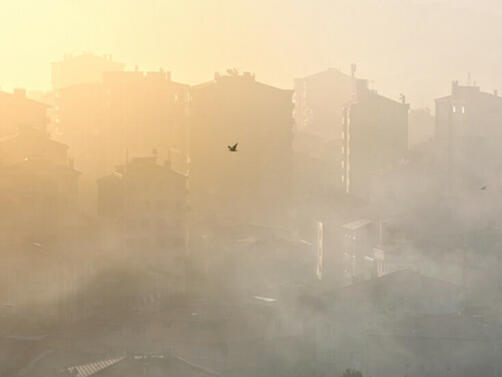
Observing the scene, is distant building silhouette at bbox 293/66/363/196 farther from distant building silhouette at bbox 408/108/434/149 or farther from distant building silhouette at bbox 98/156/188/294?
distant building silhouette at bbox 98/156/188/294

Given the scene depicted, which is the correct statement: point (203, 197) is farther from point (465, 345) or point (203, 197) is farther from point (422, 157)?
point (465, 345)

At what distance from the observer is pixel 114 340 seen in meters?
24.8

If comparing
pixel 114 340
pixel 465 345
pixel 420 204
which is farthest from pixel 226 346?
pixel 420 204

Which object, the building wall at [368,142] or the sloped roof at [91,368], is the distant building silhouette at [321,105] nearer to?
the building wall at [368,142]

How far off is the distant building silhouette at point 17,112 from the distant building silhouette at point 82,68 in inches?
834

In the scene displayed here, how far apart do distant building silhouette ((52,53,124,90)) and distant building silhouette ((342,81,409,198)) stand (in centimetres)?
2125

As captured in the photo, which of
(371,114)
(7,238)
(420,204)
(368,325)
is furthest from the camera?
(371,114)

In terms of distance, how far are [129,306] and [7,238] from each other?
470 centimetres

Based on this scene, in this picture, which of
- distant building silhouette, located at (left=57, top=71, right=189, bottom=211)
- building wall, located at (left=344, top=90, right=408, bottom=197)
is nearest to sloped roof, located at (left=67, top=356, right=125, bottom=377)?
distant building silhouette, located at (left=57, top=71, right=189, bottom=211)

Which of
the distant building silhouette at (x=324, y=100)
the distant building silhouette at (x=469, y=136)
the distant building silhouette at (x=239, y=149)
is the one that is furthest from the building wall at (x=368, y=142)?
the distant building silhouette at (x=324, y=100)

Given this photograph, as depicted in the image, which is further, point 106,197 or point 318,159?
point 318,159

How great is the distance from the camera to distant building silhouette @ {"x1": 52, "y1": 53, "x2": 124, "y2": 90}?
2322 inches

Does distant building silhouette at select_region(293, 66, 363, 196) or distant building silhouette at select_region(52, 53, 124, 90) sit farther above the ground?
distant building silhouette at select_region(52, 53, 124, 90)

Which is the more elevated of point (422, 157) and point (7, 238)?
point (422, 157)
